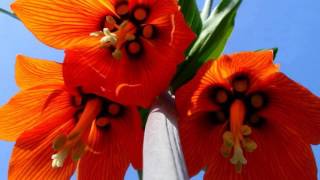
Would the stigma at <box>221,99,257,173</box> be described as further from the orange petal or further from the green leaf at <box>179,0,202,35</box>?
the orange petal

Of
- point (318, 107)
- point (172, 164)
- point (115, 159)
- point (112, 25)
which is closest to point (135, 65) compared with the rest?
point (112, 25)

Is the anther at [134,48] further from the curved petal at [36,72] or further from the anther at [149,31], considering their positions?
the curved petal at [36,72]

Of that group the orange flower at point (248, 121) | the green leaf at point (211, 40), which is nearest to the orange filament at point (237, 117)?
the orange flower at point (248, 121)

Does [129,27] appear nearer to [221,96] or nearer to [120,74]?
[120,74]

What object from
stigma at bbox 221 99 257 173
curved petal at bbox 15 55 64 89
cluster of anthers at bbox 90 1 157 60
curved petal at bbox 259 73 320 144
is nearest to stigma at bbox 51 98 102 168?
curved petal at bbox 15 55 64 89

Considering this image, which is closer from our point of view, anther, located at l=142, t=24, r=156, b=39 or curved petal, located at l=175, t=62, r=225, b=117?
curved petal, located at l=175, t=62, r=225, b=117

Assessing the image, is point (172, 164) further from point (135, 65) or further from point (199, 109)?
point (135, 65)
